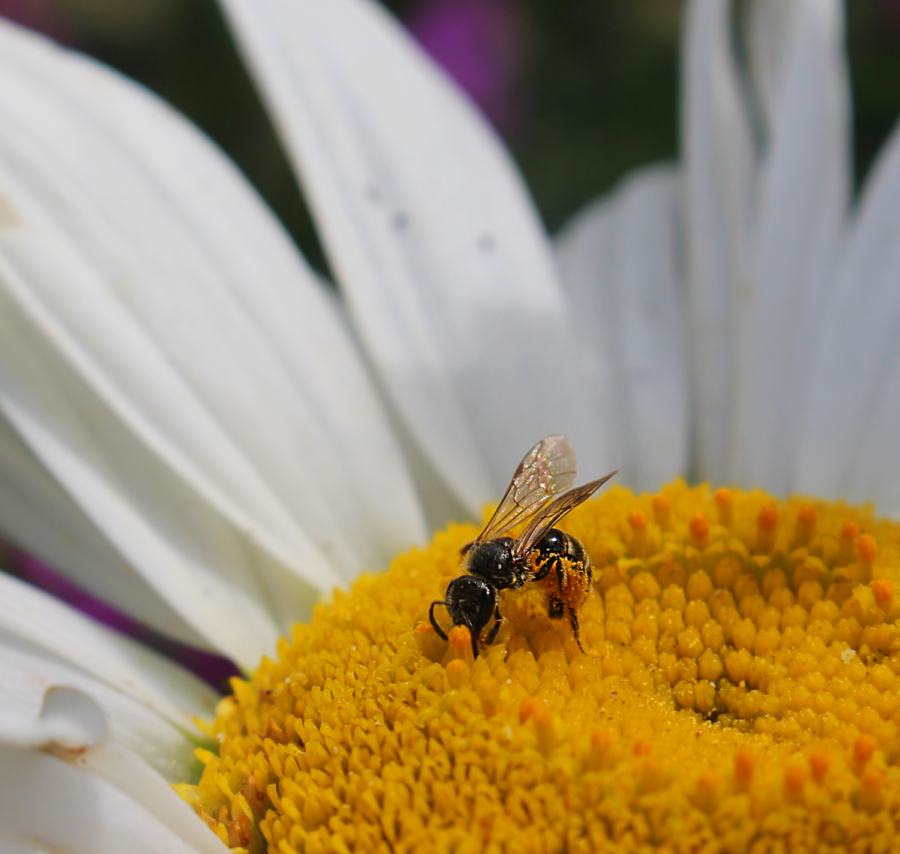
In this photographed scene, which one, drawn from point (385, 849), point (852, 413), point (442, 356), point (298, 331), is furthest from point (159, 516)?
point (852, 413)

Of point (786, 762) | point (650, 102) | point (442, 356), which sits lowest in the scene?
point (786, 762)

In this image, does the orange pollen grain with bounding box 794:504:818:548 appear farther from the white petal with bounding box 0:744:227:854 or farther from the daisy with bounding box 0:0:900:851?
the white petal with bounding box 0:744:227:854

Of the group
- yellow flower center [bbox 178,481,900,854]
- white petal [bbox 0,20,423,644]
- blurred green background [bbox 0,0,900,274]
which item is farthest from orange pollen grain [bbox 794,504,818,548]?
blurred green background [bbox 0,0,900,274]

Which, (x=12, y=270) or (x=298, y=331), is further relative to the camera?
(x=298, y=331)

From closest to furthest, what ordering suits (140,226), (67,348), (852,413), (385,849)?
(385,849)
(67,348)
(140,226)
(852,413)

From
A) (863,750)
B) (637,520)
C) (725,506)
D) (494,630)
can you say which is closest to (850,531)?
(725,506)

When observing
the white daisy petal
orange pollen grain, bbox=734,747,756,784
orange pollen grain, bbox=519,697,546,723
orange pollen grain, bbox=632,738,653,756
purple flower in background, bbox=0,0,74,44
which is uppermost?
purple flower in background, bbox=0,0,74,44

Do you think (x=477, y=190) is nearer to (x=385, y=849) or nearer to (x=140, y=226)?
(x=140, y=226)

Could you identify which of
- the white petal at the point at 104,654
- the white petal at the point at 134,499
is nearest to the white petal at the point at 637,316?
the white petal at the point at 134,499
